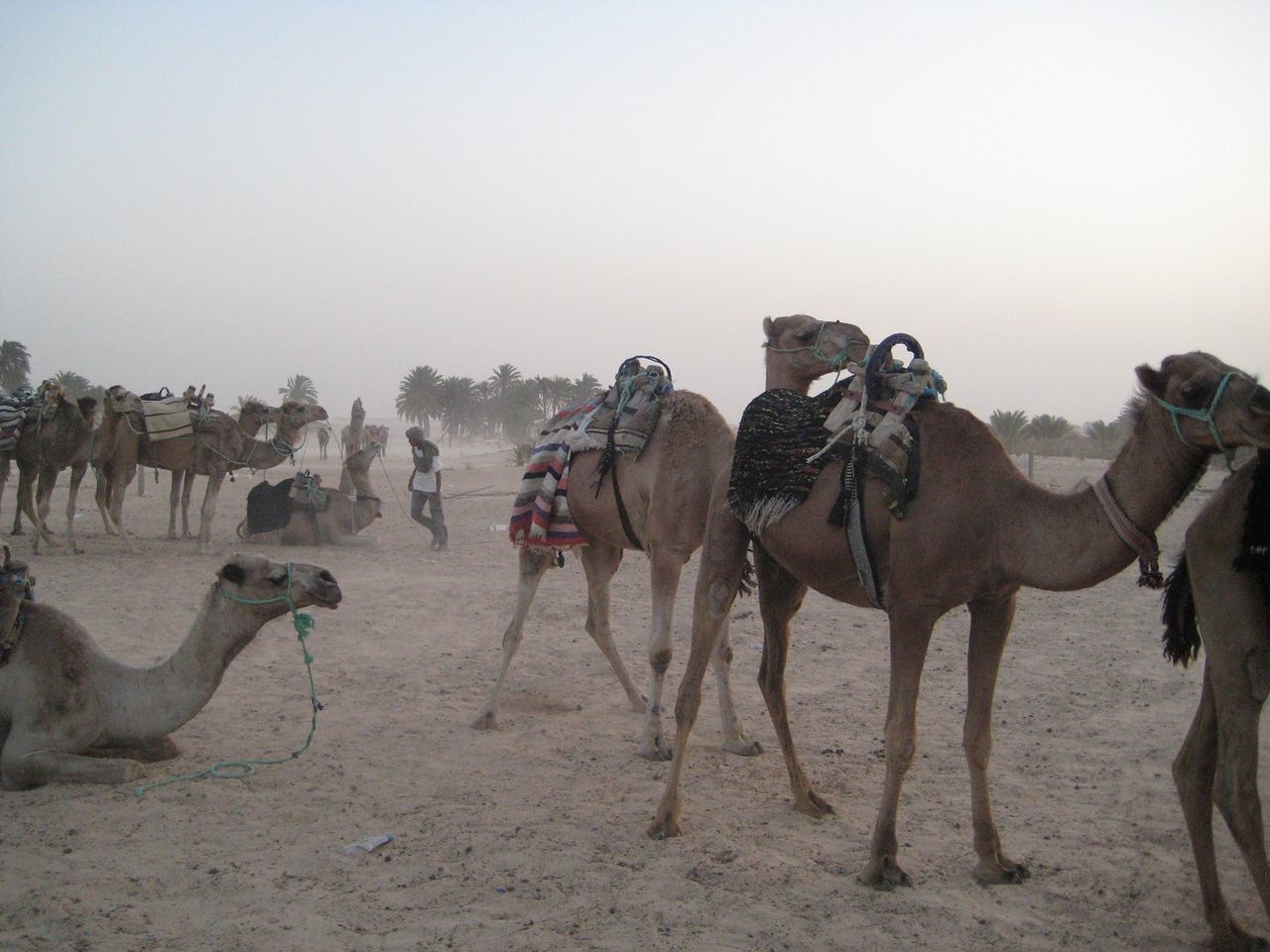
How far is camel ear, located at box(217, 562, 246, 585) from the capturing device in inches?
209

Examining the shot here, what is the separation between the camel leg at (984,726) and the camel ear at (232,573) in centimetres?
385

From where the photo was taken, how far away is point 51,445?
46.6ft

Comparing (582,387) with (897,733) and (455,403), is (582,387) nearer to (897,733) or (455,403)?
(455,403)

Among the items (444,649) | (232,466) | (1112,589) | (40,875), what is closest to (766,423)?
(40,875)

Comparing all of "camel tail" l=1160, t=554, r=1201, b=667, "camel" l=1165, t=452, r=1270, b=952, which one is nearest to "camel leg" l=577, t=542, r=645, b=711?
"camel tail" l=1160, t=554, r=1201, b=667

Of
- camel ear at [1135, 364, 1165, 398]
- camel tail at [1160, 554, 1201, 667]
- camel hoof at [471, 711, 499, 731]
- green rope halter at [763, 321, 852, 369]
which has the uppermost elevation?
green rope halter at [763, 321, 852, 369]

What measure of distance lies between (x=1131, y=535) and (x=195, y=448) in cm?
1416

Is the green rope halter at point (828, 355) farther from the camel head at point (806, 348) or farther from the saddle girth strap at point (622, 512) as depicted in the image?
the saddle girth strap at point (622, 512)

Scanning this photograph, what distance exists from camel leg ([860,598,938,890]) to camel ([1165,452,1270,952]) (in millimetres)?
1078

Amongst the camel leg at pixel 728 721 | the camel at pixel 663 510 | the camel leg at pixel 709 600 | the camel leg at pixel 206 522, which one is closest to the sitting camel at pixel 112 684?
the camel at pixel 663 510

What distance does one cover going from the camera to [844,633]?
381 inches

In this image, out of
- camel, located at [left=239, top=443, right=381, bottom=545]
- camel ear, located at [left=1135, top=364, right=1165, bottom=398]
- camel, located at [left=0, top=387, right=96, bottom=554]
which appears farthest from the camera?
camel, located at [left=239, top=443, right=381, bottom=545]

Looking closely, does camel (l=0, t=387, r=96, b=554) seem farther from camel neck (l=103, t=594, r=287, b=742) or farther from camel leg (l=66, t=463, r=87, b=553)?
camel neck (l=103, t=594, r=287, b=742)

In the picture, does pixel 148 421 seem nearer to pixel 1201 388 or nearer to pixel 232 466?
pixel 232 466
